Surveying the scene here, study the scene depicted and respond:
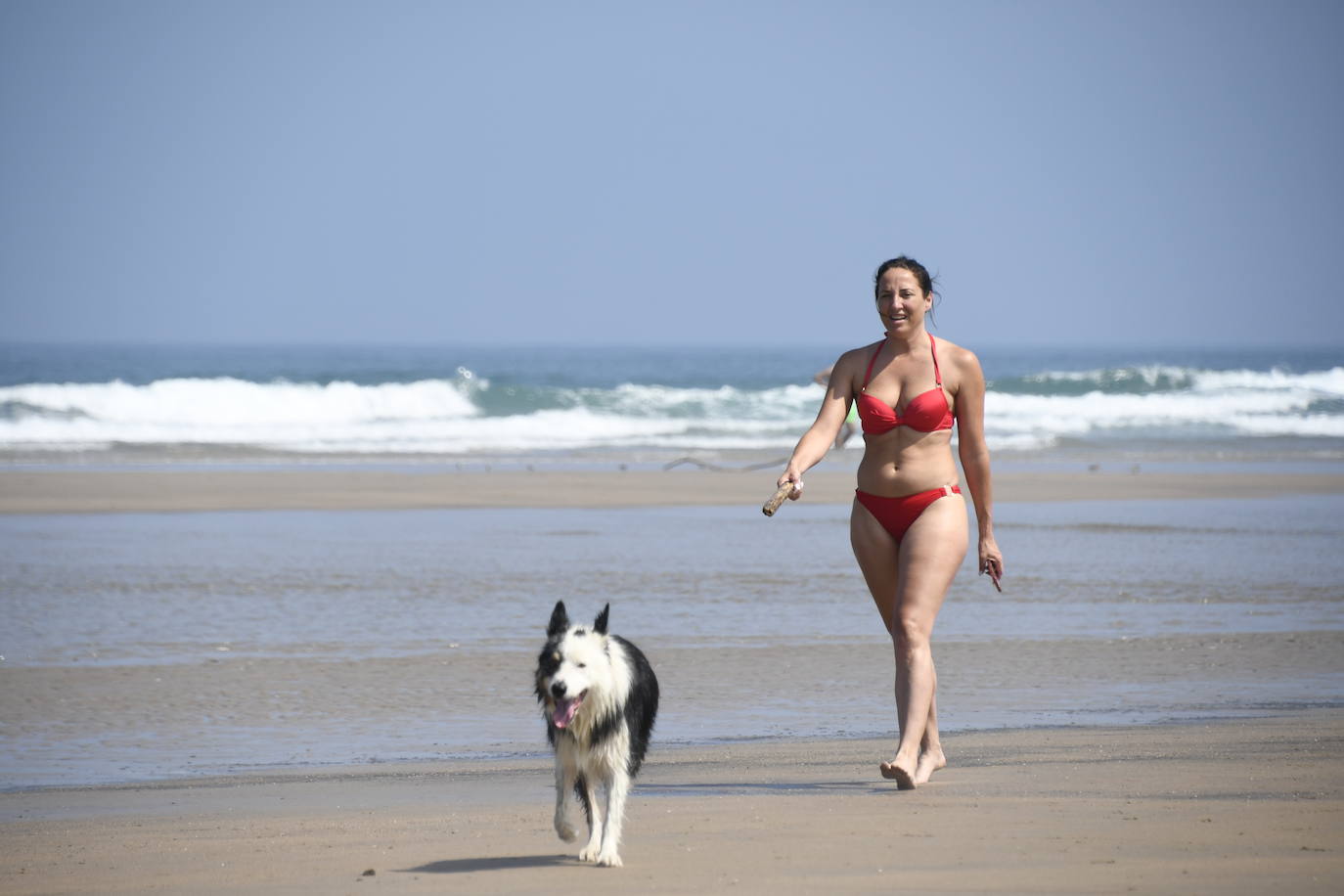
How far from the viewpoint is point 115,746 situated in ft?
20.7

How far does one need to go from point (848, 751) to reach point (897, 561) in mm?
1158

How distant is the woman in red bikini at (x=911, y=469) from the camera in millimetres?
5035

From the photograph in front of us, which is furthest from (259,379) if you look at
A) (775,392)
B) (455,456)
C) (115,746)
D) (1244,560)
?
(115,746)

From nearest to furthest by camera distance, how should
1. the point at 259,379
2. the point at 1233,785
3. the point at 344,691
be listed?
the point at 1233,785
the point at 344,691
the point at 259,379

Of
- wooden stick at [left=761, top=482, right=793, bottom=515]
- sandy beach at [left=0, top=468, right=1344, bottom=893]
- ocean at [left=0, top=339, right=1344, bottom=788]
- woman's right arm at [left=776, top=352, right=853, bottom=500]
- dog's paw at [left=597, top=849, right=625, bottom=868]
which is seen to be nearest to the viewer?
sandy beach at [left=0, top=468, right=1344, bottom=893]

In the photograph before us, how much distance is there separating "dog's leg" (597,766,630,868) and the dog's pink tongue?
0.27 meters

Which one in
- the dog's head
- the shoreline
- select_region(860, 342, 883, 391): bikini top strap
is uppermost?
select_region(860, 342, 883, 391): bikini top strap

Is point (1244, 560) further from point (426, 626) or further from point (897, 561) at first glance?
point (897, 561)

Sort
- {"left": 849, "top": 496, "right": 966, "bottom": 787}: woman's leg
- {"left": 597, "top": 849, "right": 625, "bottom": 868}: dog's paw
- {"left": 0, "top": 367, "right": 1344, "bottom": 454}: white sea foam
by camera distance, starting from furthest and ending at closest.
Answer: {"left": 0, "top": 367, "right": 1344, "bottom": 454}: white sea foam → {"left": 849, "top": 496, "right": 966, "bottom": 787}: woman's leg → {"left": 597, "top": 849, "right": 625, "bottom": 868}: dog's paw

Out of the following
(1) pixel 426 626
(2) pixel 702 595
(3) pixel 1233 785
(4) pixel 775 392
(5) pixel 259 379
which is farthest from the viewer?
(5) pixel 259 379

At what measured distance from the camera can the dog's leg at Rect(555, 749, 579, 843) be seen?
446 centimetres

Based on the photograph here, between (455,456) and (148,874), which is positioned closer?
(148,874)

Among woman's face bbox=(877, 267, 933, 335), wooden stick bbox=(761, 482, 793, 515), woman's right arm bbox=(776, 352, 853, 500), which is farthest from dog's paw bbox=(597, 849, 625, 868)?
woman's face bbox=(877, 267, 933, 335)

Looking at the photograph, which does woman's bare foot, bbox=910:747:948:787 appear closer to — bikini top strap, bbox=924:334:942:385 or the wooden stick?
the wooden stick
